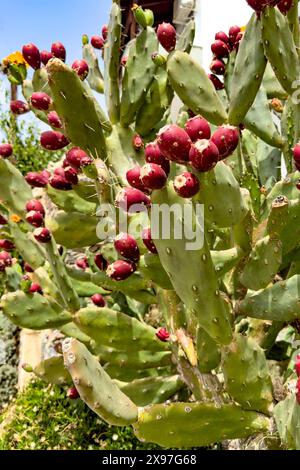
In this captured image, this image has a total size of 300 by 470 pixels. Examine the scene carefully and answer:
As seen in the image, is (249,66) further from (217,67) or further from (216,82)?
(216,82)

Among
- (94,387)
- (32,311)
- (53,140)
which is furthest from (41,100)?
(94,387)

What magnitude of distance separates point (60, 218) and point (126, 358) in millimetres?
802

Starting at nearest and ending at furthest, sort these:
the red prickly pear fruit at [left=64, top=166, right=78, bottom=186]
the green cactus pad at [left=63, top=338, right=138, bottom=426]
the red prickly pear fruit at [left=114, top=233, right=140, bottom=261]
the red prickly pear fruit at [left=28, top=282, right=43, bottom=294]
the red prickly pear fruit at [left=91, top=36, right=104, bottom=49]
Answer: the green cactus pad at [left=63, top=338, right=138, bottom=426] → the red prickly pear fruit at [left=114, top=233, right=140, bottom=261] → the red prickly pear fruit at [left=64, top=166, right=78, bottom=186] → the red prickly pear fruit at [left=28, top=282, right=43, bottom=294] → the red prickly pear fruit at [left=91, top=36, right=104, bottom=49]

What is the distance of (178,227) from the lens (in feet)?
5.23

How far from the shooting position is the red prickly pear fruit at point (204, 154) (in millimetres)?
1464

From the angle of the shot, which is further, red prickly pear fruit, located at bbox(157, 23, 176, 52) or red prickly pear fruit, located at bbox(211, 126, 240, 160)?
red prickly pear fruit, located at bbox(157, 23, 176, 52)

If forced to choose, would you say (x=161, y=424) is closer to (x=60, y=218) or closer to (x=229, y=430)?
(x=229, y=430)

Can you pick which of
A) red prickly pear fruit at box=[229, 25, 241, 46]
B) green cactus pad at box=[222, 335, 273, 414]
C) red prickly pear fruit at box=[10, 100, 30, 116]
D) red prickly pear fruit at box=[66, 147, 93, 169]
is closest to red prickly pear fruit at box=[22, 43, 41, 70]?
red prickly pear fruit at box=[10, 100, 30, 116]

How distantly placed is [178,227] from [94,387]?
58 centimetres

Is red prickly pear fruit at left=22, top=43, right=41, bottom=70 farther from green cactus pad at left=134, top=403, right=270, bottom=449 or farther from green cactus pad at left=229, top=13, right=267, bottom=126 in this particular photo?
green cactus pad at left=134, top=403, right=270, bottom=449

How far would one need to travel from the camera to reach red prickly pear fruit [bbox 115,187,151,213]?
1.84 metres

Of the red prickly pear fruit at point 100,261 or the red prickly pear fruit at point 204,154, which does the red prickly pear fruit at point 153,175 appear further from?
the red prickly pear fruit at point 100,261

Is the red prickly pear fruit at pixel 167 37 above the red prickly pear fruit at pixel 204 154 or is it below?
above

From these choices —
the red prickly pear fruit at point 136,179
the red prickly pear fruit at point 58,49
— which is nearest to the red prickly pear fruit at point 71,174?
the red prickly pear fruit at point 58,49
